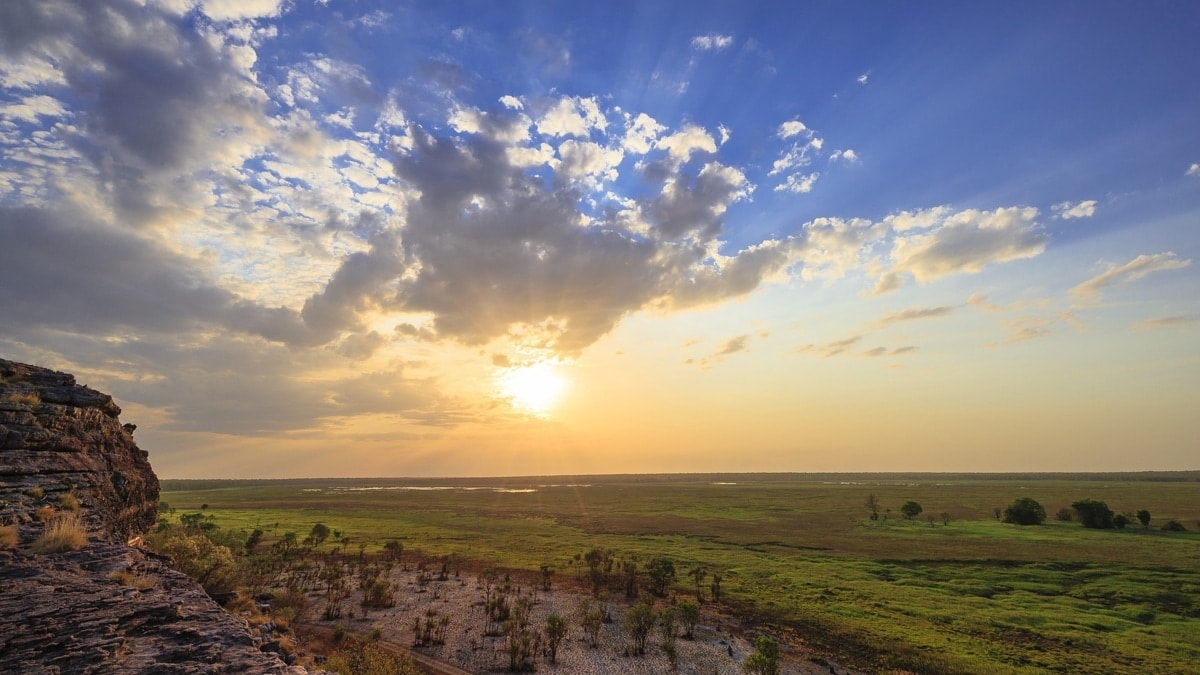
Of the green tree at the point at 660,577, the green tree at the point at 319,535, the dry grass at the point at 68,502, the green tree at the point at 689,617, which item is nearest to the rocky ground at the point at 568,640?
the green tree at the point at 689,617

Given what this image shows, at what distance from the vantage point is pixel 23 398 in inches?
697

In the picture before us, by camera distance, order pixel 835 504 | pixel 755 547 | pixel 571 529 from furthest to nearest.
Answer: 1. pixel 835 504
2. pixel 571 529
3. pixel 755 547

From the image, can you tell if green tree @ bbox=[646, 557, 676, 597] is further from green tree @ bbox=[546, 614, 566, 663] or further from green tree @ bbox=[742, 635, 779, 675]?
green tree @ bbox=[742, 635, 779, 675]

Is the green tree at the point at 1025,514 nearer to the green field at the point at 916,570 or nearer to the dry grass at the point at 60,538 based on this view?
the green field at the point at 916,570

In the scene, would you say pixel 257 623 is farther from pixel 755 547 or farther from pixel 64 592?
pixel 755 547

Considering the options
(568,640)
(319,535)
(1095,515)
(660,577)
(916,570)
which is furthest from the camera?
(1095,515)

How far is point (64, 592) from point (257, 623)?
733cm

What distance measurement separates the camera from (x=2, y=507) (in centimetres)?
1373

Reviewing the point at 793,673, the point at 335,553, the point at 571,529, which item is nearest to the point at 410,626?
the point at 793,673

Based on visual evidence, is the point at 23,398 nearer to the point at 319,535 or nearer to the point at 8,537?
the point at 8,537

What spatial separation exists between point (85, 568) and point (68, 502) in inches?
230

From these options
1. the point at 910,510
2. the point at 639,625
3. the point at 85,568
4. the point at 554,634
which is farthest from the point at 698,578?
the point at 910,510

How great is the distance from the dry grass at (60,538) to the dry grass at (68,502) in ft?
6.08

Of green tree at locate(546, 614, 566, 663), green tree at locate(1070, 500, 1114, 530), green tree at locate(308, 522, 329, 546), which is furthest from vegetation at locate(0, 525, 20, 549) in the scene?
green tree at locate(1070, 500, 1114, 530)
